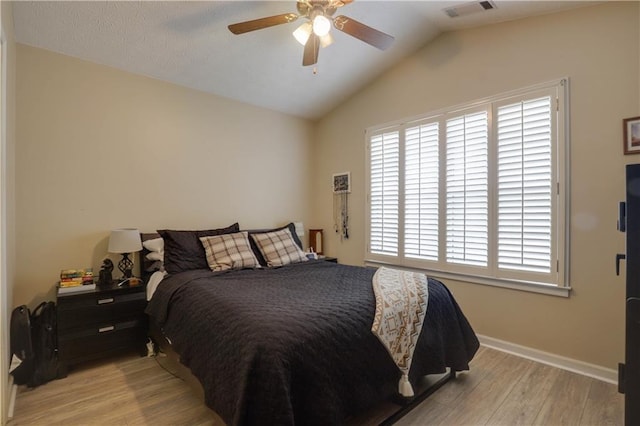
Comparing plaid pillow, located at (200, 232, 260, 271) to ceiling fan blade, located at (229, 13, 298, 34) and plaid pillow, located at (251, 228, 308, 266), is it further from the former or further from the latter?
ceiling fan blade, located at (229, 13, 298, 34)

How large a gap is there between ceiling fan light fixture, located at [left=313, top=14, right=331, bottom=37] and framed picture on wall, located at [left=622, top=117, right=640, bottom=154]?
2.28m

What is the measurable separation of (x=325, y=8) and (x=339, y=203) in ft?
8.58

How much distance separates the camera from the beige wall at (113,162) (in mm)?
2678

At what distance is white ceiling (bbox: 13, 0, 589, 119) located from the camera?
2.48 m

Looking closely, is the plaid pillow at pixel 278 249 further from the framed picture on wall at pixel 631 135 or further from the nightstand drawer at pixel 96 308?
the framed picture on wall at pixel 631 135

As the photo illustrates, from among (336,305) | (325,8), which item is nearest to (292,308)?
(336,305)

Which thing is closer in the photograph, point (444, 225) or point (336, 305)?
point (336, 305)

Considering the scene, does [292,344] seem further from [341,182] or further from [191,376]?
[341,182]

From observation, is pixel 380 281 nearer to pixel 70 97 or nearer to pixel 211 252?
pixel 211 252

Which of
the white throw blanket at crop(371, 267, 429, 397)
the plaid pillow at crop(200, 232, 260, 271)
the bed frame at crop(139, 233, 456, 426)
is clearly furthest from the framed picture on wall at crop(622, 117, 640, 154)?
the plaid pillow at crop(200, 232, 260, 271)

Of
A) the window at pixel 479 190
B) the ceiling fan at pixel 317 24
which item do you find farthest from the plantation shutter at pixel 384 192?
the ceiling fan at pixel 317 24

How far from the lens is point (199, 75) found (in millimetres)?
3348

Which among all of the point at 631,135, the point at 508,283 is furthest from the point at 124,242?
the point at 631,135

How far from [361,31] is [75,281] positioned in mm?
3071
